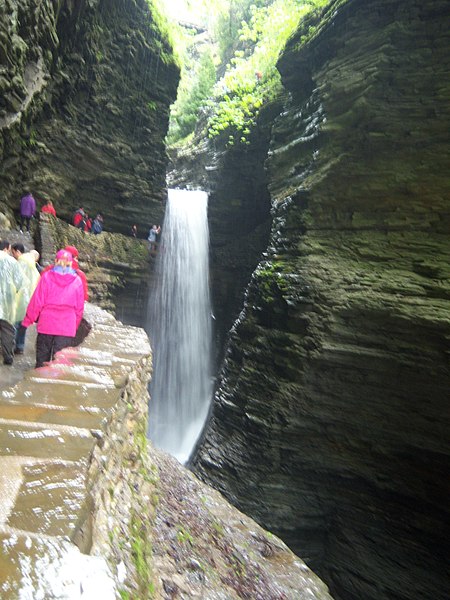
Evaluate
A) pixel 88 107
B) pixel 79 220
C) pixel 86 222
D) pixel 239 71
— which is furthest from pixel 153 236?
pixel 239 71

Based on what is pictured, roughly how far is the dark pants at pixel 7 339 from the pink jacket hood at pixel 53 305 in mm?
718

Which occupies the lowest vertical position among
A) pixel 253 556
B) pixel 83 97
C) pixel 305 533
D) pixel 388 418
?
pixel 305 533

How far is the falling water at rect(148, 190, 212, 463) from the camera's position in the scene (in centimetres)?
1728

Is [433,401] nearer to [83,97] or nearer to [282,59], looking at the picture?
[282,59]

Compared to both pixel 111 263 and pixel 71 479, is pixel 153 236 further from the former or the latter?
pixel 71 479

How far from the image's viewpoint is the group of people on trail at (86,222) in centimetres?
1400

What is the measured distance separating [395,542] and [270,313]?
20.3ft

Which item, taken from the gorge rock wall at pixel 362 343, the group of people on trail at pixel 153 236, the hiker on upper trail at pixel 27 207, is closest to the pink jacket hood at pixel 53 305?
the gorge rock wall at pixel 362 343

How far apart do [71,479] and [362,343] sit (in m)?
8.13

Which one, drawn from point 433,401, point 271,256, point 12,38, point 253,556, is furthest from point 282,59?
point 253,556

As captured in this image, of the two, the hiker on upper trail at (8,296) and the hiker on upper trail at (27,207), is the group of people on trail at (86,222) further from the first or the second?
the hiker on upper trail at (8,296)

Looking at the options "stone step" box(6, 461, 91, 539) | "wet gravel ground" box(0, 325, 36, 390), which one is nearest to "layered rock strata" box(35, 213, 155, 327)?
"wet gravel ground" box(0, 325, 36, 390)

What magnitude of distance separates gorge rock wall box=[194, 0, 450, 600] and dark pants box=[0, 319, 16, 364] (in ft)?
21.7

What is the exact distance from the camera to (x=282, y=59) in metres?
13.3
